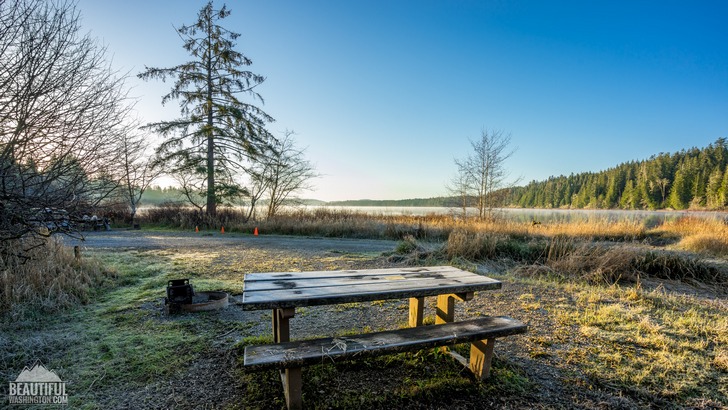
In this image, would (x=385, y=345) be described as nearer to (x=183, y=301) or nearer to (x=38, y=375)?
(x=38, y=375)

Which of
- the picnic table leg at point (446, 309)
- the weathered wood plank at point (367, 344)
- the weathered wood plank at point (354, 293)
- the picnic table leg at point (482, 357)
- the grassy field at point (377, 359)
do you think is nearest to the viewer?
the weathered wood plank at point (367, 344)

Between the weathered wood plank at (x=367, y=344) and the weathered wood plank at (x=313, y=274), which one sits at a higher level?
the weathered wood plank at (x=313, y=274)

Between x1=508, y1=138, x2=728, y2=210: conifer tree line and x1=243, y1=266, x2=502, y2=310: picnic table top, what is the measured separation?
33631 millimetres

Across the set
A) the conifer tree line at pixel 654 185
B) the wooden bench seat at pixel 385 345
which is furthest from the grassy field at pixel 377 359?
the conifer tree line at pixel 654 185

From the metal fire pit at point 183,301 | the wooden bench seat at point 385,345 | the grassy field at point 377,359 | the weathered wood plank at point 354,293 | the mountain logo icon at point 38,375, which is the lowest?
the grassy field at point 377,359

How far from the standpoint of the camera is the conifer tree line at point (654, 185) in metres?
41.1

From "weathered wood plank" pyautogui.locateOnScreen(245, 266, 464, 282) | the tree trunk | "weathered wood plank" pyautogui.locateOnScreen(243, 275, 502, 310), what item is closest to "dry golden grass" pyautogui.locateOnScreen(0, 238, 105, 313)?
"weathered wood plank" pyautogui.locateOnScreen(245, 266, 464, 282)

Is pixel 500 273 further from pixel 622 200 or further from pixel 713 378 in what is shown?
pixel 622 200

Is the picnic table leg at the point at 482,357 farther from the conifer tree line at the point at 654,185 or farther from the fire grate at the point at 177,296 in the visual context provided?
the conifer tree line at the point at 654,185

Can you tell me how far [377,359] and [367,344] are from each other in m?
0.81

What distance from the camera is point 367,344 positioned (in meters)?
1.79

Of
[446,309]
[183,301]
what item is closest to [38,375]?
[183,301]

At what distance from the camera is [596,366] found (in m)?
2.35

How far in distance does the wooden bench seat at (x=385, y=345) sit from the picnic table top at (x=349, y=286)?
0.23 meters
